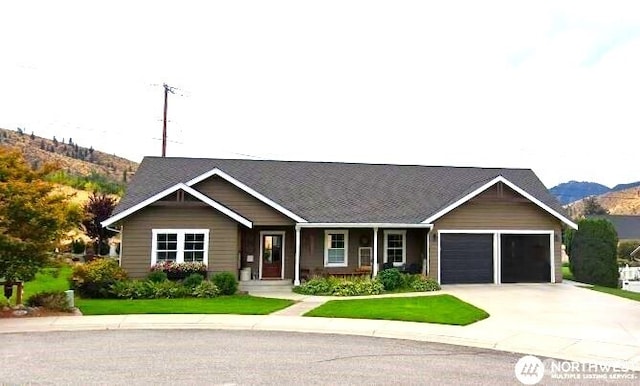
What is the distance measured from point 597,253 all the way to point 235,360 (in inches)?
837

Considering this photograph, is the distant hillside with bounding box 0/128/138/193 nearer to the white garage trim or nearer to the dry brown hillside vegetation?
the white garage trim

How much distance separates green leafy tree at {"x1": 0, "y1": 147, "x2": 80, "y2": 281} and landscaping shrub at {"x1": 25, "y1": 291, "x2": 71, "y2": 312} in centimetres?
67

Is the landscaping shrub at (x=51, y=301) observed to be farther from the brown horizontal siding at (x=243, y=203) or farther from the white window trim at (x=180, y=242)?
the brown horizontal siding at (x=243, y=203)

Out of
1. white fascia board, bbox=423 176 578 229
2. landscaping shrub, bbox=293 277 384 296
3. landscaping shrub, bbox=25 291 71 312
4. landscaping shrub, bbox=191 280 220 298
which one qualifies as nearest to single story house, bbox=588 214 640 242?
white fascia board, bbox=423 176 578 229

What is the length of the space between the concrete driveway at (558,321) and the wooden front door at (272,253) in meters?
7.16

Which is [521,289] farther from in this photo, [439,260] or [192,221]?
[192,221]

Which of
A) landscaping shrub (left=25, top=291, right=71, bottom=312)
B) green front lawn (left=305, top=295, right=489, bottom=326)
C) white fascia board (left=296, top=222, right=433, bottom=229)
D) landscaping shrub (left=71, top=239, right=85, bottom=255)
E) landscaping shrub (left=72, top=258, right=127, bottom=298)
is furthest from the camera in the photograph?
landscaping shrub (left=71, top=239, right=85, bottom=255)

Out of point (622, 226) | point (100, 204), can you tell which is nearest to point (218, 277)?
point (100, 204)

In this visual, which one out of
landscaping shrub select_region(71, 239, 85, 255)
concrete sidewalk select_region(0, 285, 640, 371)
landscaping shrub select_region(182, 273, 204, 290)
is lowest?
concrete sidewalk select_region(0, 285, 640, 371)

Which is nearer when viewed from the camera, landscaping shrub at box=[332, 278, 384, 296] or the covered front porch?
landscaping shrub at box=[332, 278, 384, 296]

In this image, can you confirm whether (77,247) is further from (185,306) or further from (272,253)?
(185,306)

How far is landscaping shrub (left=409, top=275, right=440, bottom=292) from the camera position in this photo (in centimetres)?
2041

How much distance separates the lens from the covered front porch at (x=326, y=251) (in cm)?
2228

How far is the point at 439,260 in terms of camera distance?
22.2m
